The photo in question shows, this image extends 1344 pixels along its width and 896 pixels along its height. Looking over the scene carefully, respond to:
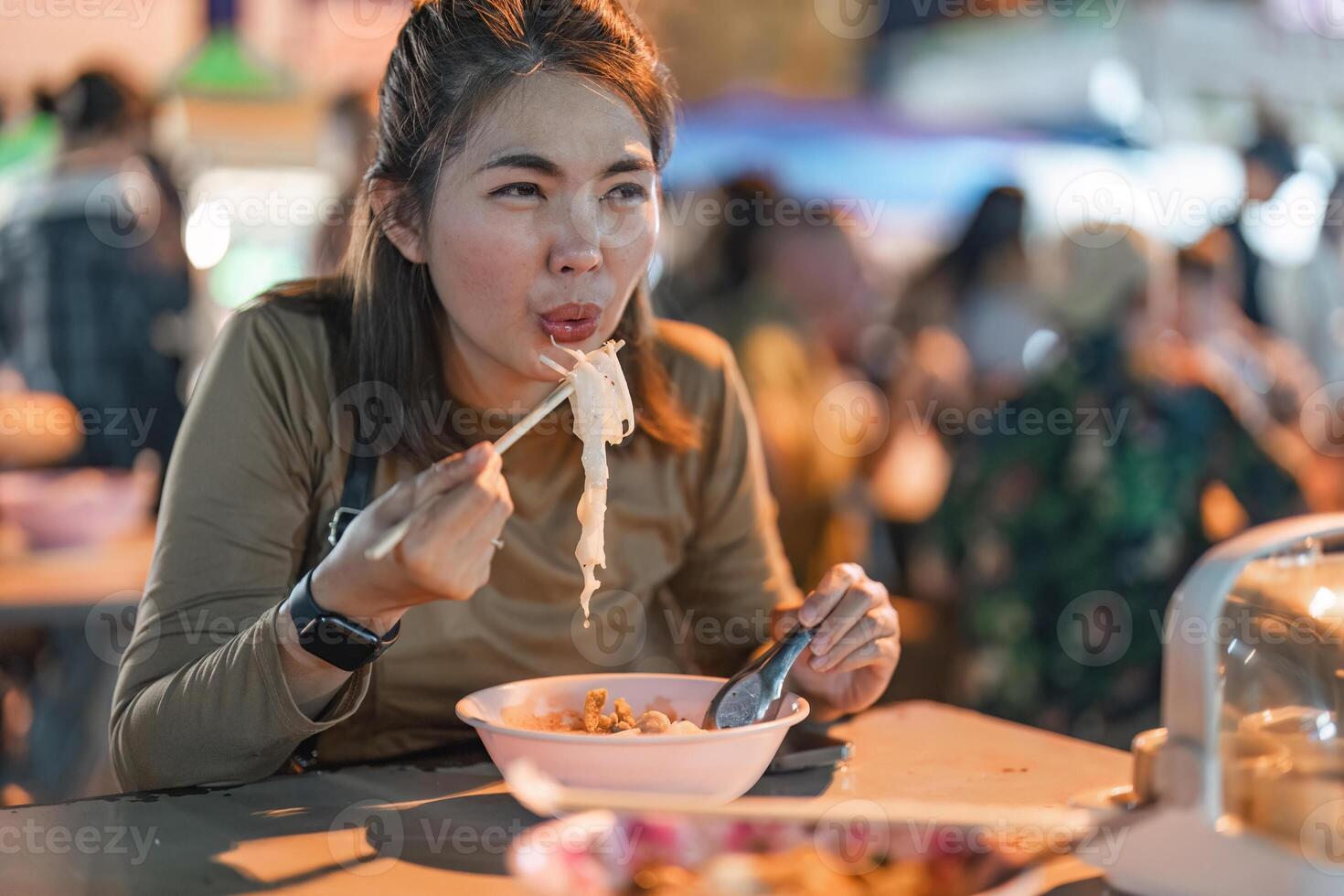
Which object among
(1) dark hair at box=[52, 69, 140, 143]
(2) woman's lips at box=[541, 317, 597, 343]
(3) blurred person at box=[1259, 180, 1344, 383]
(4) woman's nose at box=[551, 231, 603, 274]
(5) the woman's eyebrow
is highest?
(1) dark hair at box=[52, 69, 140, 143]

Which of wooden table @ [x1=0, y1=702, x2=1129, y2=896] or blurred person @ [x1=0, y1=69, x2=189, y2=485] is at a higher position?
blurred person @ [x1=0, y1=69, x2=189, y2=485]

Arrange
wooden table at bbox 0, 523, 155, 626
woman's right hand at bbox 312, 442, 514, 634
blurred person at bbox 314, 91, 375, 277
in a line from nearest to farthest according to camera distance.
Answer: woman's right hand at bbox 312, 442, 514, 634 < wooden table at bbox 0, 523, 155, 626 < blurred person at bbox 314, 91, 375, 277

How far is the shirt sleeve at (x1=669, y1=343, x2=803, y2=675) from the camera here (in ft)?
6.45

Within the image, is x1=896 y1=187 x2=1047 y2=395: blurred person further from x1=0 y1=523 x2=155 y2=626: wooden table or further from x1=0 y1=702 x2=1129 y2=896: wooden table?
x1=0 y1=702 x2=1129 y2=896: wooden table

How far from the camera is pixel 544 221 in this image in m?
1.54

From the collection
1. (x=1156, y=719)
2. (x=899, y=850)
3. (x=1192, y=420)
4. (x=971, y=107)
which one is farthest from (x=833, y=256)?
(x=899, y=850)

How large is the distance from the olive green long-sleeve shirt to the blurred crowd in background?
0.50 metres

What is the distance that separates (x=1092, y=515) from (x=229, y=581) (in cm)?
256

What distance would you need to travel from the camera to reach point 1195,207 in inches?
246

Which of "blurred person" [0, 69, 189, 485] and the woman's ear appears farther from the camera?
"blurred person" [0, 69, 189, 485]

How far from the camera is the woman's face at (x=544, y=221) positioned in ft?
5.04

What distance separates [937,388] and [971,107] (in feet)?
8.91

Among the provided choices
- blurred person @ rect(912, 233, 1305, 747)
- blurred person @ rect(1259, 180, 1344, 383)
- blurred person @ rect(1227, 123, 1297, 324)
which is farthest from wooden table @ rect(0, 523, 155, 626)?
blurred person @ rect(1259, 180, 1344, 383)

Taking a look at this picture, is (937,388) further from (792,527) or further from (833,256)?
(792,527)
